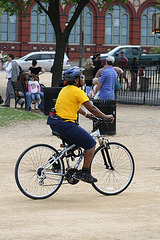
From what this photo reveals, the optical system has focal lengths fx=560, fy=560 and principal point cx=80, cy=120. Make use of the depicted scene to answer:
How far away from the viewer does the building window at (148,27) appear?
48906mm

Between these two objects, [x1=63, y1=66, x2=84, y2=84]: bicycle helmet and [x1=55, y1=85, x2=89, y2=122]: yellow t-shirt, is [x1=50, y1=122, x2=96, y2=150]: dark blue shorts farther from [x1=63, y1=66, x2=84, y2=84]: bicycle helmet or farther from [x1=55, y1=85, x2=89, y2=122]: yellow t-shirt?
[x1=63, y1=66, x2=84, y2=84]: bicycle helmet

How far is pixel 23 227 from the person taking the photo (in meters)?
5.38

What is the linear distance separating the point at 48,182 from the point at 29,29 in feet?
132

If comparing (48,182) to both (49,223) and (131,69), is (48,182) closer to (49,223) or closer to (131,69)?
(49,223)

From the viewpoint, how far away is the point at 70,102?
21.8 ft

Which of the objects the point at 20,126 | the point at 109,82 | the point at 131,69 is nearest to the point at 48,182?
the point at 109,82

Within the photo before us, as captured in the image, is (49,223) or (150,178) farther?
(150,178)

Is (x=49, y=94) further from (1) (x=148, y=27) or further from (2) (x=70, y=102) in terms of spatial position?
(1) (x=148, y=27)

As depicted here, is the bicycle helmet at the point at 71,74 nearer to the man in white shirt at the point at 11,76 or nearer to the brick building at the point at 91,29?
the man in white shirt at the point at 11,76

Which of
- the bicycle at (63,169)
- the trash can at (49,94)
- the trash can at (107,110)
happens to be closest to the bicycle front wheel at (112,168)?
the bicycle at (63,169)

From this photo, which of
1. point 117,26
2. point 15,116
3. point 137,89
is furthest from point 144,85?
point 117,26

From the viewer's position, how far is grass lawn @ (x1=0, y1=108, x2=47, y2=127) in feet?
49.0

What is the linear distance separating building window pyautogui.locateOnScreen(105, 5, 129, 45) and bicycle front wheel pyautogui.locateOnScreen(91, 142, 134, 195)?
42.0 meters

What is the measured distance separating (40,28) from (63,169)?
41.1 meters
